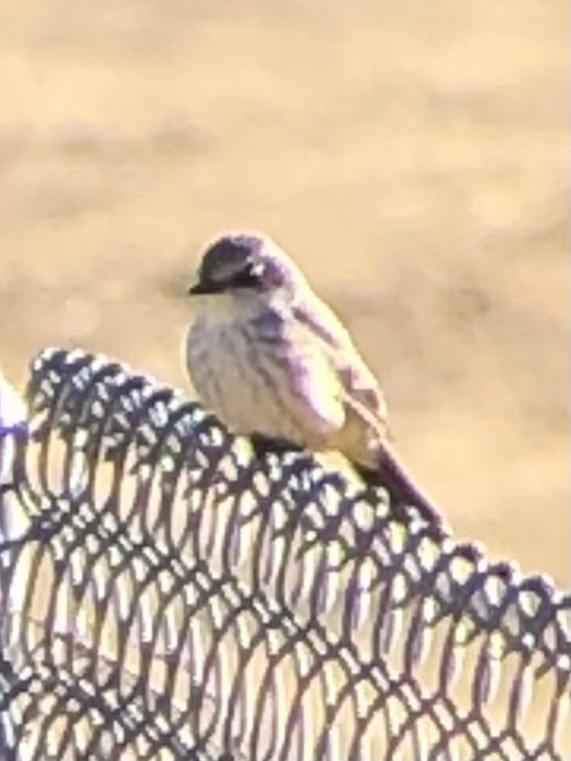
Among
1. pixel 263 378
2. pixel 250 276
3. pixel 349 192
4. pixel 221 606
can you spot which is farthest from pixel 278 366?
pixel 349 192

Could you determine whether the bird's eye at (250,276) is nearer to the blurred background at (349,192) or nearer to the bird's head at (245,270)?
the bird's head at (245,270)

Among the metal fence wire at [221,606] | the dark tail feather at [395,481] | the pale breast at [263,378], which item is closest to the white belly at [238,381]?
the pale breast at [263,378]

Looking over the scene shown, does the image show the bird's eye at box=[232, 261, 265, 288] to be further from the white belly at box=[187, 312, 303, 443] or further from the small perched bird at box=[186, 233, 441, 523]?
the white belly at box=[187, 312, 303, 443]

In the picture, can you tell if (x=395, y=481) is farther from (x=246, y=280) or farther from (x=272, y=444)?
(x=246, y=280)

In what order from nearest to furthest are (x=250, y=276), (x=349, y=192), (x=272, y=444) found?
→ (x=272, y=444)
(x=250, y=276)
(x=349, y=192)

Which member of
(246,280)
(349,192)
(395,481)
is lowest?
(395,481)

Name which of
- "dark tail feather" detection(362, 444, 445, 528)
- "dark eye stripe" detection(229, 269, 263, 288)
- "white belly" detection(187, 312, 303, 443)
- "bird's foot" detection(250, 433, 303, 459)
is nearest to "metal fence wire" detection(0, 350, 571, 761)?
"dark tail feather" detection(362, 444, 445, 528)

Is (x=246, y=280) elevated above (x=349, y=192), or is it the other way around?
(x=349, y=192)
